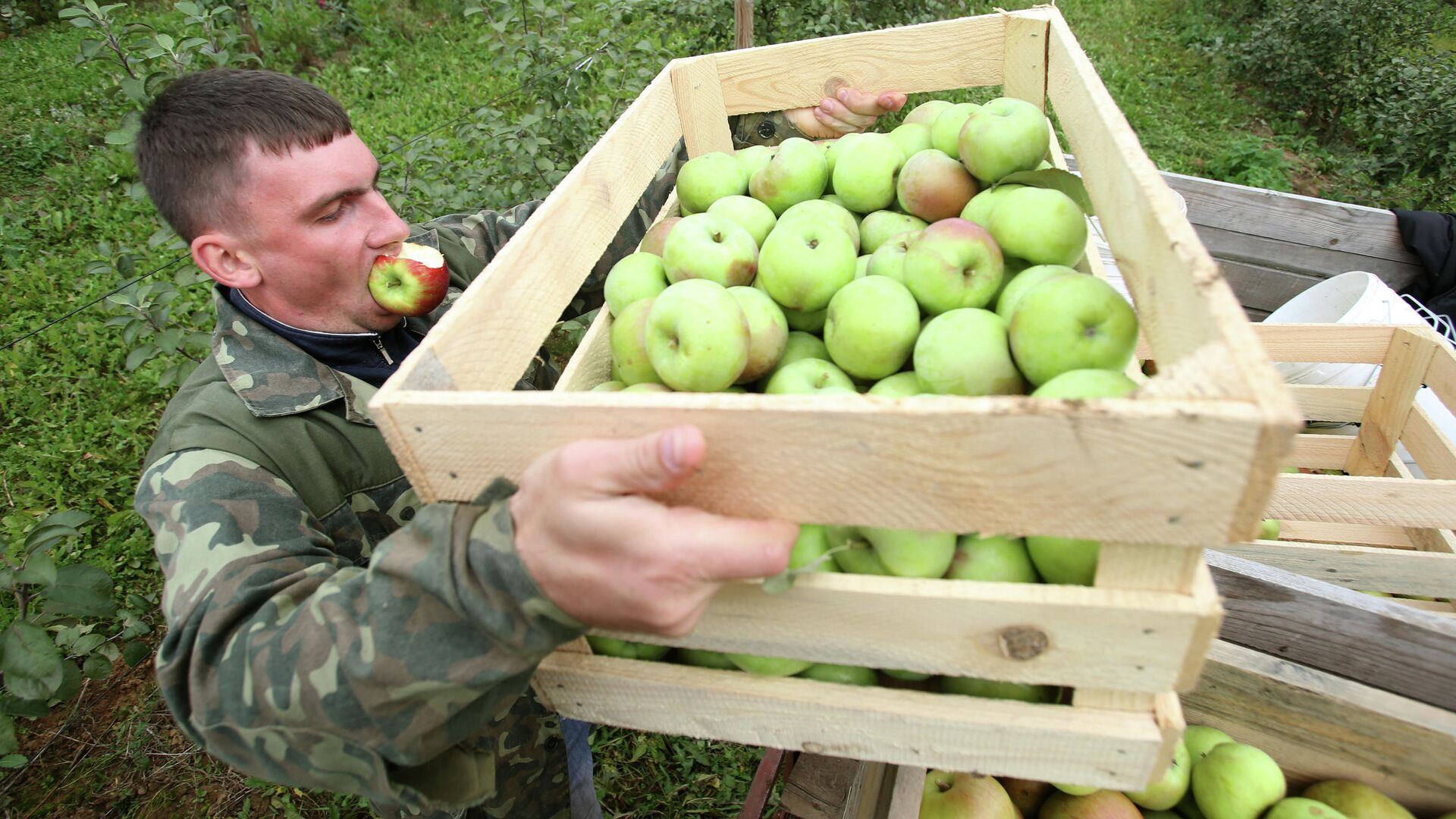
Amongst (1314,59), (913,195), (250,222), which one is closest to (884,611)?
(913,195)

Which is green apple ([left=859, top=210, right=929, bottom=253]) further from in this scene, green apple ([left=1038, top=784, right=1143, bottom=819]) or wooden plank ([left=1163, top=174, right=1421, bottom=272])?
wooden plank ([left=1163, top=174, right=1421, bottom=272])

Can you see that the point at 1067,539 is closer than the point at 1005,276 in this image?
Yes

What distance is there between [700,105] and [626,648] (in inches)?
61.8

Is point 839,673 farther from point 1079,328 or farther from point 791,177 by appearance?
point 791,177

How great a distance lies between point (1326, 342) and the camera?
2398 mm

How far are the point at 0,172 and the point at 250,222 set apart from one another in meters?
6.36

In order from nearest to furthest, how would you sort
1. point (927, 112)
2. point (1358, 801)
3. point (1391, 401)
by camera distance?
point (1358, 801)
point (927, 112)
point (1391, 401)

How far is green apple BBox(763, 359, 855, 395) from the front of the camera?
131 cm

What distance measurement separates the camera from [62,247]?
17.1ft

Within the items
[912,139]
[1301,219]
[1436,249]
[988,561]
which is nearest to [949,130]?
[912,139]

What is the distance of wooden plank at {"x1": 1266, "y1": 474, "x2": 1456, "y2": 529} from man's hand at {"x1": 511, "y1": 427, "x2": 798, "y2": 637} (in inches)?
67.1

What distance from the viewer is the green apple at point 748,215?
65.7 inches

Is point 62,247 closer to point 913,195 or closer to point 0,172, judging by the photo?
point 0,172

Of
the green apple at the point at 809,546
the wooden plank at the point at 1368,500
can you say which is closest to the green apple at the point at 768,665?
the green apple at the point at 809,546
